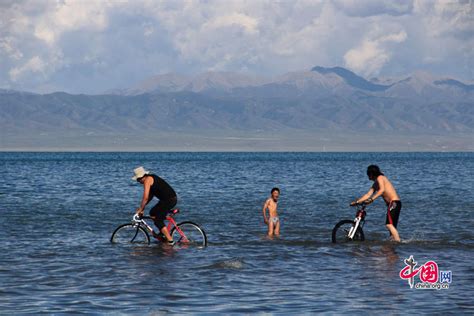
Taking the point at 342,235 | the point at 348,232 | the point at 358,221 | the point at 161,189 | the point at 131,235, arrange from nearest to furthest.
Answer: the point at 161,189 < the point at 358,221 < the point at 131,235 < the point at 348,232 < the point at 342,235

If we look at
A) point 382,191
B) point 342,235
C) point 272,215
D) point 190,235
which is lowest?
point 190,235

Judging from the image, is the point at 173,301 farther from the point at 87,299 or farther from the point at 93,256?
the point at 93,256

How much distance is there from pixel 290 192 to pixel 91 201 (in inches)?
500

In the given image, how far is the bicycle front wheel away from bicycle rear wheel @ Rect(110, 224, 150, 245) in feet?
2.04

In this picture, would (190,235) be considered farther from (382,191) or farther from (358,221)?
(382,191)

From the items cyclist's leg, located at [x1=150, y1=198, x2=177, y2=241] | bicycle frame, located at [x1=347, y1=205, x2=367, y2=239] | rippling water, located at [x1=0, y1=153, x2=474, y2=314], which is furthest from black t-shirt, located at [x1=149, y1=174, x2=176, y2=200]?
bicycle frame, located at [x1=347, y1=205, x2=367, y2=239]

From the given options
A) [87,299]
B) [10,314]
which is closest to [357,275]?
[87,299]

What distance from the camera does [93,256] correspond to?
17.0m

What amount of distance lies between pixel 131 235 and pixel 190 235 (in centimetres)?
Result: 134

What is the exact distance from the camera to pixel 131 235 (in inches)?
724

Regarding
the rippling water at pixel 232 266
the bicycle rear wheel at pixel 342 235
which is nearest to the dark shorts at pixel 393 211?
the rippling water at pixel 232 266

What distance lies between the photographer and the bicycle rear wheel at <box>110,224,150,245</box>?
1827cm

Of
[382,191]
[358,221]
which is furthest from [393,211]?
[358,221]

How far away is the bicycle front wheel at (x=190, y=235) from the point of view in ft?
59.7
